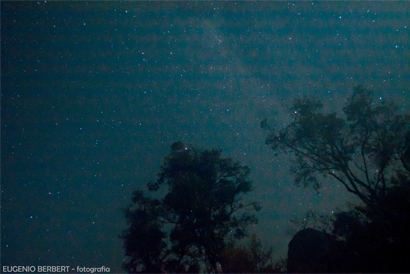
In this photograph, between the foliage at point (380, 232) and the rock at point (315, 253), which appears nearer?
the foliage at point (380, 232)

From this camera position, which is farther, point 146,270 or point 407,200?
point 146,270

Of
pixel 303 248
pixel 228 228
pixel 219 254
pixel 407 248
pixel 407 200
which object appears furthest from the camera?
pixel 228 228

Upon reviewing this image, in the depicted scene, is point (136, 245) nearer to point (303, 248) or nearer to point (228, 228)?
point (228, 228)

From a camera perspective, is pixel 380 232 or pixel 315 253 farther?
pixel 315 253

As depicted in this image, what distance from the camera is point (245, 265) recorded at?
65.8 ft

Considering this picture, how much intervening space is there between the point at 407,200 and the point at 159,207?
1574cm

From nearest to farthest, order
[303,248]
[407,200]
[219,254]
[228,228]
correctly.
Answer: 1. [407,200]
2. [303,248]
3. [219,254]
4. [228,228]

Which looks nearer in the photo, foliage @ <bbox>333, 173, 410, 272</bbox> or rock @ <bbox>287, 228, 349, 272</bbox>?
foliage @ <bbox>333, 173, 410, 272</bbox>

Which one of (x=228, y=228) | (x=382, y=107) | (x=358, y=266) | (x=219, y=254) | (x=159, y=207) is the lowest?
(x=358, y=266)

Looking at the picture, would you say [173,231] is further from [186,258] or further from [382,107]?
[382,107]

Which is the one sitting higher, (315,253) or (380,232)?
(380,232)

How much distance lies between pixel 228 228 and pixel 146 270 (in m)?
6.27

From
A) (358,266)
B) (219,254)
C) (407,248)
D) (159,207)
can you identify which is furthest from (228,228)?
(407,248)

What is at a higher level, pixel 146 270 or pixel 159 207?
pixel 159 207
